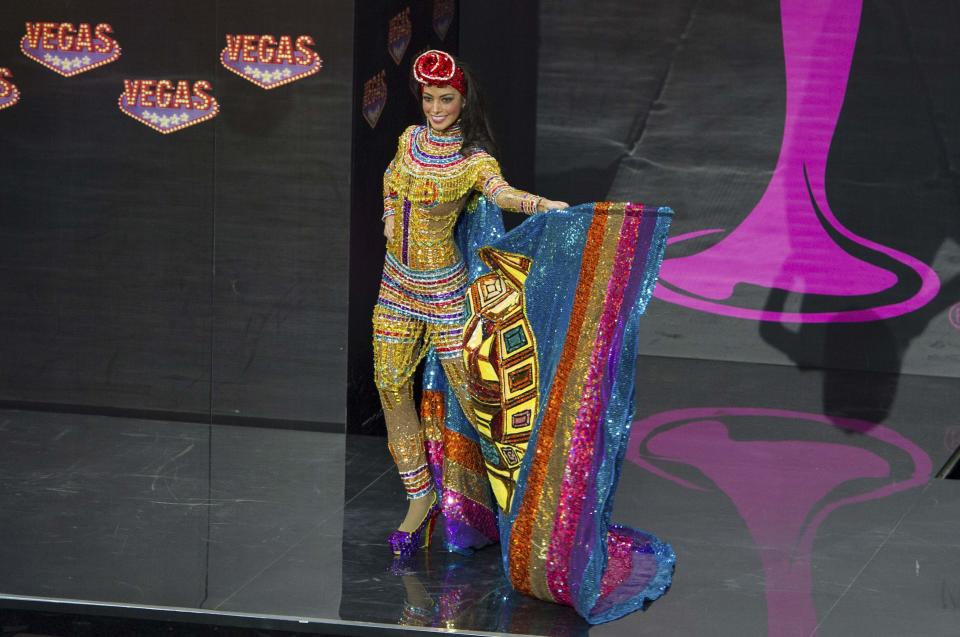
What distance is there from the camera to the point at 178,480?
526 centimetres

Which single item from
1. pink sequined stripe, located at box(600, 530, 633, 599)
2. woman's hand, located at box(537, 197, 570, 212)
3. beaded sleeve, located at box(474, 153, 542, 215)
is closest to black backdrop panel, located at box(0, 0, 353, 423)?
beaded sleeve, located at box(474, 153, 542, 215)

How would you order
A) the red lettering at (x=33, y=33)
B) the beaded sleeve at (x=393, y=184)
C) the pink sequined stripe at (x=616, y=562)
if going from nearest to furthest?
the pink sequined stripe at (x=616, y=562) < the beaded sleeve at (x=393, y=184) < the red lettering at (x=33, y=33)

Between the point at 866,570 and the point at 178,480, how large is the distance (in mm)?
2344

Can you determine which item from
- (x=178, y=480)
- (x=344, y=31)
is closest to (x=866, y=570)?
(x=178, y=480)

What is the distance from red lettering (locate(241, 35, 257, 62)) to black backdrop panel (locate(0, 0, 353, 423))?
28 millimetres

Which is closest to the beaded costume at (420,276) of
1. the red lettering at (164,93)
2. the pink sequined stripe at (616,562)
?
the pink sequined stripe at (616,562)

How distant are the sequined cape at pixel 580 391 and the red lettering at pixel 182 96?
2.19 metres

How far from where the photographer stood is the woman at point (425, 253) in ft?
14.0

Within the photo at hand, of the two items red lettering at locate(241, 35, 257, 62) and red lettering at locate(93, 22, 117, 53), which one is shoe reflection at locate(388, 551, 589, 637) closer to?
red lettering at locate(241, 35, 257, 62)

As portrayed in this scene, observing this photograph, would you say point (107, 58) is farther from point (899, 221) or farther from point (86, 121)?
point (899, 221)

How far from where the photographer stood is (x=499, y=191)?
4145 millimetres

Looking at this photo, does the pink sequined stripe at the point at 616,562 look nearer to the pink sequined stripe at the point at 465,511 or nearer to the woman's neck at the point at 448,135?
the pink sequined stripe at the point at 465,511

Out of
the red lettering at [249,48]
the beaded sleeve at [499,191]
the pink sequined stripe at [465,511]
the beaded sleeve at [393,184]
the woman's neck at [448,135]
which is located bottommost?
the pink sequined stripe at [465,511]

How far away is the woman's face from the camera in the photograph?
14.0ft
